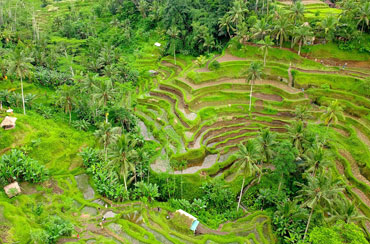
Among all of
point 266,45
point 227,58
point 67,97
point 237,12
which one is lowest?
point 67,97

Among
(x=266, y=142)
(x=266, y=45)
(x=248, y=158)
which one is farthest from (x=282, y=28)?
(x=248, y=158)

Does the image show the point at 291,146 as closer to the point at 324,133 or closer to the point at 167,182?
the point at 324,133

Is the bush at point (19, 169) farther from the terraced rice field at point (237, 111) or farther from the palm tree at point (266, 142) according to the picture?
the palm tree at point (266, 142)

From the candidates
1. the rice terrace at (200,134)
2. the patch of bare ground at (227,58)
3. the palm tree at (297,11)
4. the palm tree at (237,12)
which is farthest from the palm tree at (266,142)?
the palm tree at (237,12)

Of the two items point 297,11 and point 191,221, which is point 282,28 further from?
point 191,221

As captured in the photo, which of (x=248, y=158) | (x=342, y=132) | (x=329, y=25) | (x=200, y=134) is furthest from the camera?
(x=329, y=25)

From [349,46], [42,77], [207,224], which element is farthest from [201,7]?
[207,224]
